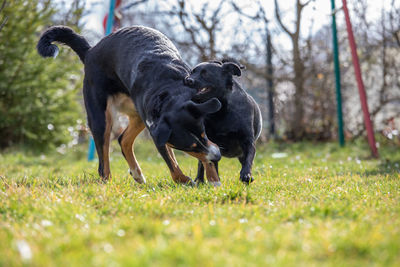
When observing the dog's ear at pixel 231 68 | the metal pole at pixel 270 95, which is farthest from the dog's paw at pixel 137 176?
the metal pole at pixel 270 95

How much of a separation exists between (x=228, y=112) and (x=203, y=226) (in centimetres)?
173

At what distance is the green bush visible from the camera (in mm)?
8688

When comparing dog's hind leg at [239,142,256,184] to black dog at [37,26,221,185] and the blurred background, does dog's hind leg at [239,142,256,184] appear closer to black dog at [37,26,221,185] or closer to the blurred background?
black dog at [37,26,221,185]

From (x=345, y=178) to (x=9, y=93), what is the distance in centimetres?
753

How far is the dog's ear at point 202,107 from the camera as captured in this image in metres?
3.13

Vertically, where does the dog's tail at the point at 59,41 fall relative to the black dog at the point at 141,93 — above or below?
above

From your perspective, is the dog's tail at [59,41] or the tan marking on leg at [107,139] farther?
the dog's tail at [59,41]

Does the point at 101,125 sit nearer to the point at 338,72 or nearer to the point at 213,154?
the point at 213,154

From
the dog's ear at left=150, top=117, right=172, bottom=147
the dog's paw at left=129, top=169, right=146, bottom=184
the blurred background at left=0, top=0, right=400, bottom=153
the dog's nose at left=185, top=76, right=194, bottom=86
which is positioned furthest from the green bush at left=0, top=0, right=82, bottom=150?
the dog's ear at left=150, top=117, right=172, bottom=147

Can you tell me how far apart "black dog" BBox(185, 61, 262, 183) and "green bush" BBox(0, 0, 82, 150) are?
5952 millimetres

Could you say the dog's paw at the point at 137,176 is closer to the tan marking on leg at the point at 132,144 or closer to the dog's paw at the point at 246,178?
the tan marking on leg at the point at 132,144

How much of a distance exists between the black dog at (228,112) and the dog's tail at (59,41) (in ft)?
5.93

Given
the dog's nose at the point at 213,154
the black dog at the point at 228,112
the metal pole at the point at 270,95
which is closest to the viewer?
the dog's nose at the point at 213,154

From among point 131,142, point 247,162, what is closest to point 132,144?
point 131,142
